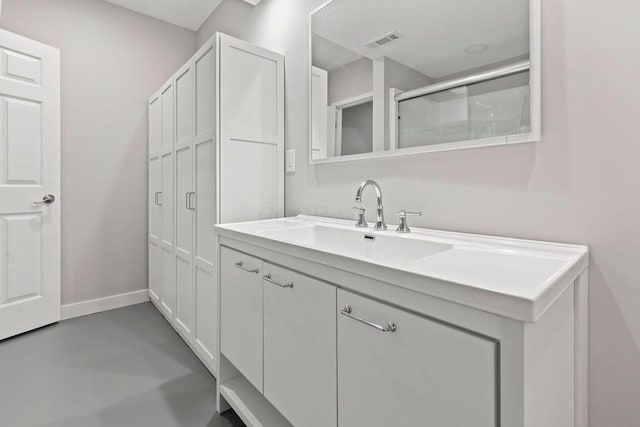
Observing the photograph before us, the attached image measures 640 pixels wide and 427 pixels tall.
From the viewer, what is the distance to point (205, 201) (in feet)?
6.07

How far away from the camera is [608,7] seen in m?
0.88

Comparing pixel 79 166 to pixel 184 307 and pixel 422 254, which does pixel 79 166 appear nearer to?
pixel 184 307

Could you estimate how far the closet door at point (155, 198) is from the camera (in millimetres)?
2666

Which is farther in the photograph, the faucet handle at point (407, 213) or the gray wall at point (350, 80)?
the gray wall at point (350, 80)

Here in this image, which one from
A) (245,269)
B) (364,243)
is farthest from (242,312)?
(364,243)

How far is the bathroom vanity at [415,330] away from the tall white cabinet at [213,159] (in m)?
Result: 0.53

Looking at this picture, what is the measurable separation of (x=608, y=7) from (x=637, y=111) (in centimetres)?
31

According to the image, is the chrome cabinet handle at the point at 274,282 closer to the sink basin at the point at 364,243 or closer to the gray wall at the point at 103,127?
the sink basin at the point at 364,243

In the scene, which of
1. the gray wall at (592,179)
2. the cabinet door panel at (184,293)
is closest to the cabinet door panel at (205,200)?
the cabinet door panel at (184,293)

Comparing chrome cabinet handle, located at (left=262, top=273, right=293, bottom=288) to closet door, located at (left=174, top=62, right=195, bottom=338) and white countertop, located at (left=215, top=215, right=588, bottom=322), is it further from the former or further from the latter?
closet door, located at (left=174, top=62, right=195, bottom=338)

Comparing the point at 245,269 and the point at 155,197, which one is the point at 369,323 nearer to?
the point at 245,269

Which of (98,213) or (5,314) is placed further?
(98,213)

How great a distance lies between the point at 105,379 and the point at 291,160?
165 cm

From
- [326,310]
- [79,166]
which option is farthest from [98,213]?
[326,310]
